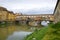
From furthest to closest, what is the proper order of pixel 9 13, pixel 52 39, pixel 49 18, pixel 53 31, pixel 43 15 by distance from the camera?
1. pixel 9 13
2. pixel 43 15
3. pixel 49 18
4. pixel 53 31
5. pixel 52 39

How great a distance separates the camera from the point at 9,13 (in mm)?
58219

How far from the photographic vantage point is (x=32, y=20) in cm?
5150

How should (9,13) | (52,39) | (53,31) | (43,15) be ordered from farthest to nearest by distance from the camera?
(9,13) < (43,15) < (53,31) < (52,39)

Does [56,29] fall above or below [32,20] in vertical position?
above

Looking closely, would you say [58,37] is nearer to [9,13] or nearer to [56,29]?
[56,29]

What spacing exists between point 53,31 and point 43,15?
49040 mm

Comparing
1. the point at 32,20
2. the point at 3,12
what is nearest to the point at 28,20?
the point at 32,20

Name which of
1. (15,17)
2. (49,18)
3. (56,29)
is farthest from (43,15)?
(56,29)

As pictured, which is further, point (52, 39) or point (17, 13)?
point (17, 13)

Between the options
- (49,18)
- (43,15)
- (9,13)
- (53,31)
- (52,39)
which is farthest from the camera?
(9,13)

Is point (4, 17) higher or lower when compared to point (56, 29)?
lower

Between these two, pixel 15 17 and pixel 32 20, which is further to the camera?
pixel 15 17

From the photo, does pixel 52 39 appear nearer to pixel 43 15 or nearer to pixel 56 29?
pixel 56 29

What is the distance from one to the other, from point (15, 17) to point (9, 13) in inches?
93.8
